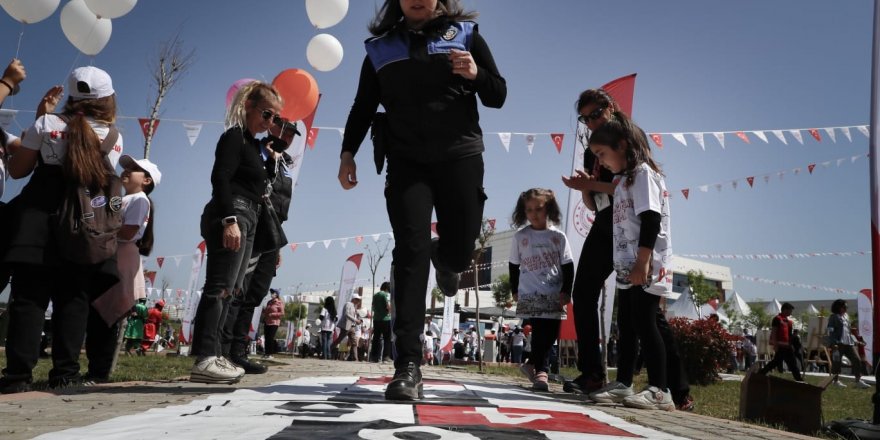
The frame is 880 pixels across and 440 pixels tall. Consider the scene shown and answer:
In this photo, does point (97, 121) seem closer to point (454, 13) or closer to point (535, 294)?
point (454, 13)

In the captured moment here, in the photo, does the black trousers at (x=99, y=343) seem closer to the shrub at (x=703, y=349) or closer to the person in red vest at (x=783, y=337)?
the shrub at (x=703, y=349)

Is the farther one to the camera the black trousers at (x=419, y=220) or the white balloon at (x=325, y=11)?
the white balloon at (x=325, y=11)

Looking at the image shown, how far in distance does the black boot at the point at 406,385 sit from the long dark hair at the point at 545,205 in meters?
2.68

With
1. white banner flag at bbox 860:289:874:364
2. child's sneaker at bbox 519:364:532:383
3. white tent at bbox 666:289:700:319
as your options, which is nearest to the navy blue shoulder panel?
child's sneaker at bbox 519:364:532:383

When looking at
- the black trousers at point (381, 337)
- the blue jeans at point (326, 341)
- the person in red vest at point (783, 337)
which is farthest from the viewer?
the blue jeans at point (326, 341)

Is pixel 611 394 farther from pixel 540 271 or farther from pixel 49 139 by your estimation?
pixel 49 139

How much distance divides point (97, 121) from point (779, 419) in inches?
166

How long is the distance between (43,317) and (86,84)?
1259mm

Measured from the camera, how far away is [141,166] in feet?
14.2

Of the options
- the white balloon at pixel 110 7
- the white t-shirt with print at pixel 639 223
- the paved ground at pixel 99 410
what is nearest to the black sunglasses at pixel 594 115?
the white t-shirt with print at pixel 639 223

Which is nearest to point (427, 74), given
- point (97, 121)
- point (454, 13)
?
point (454, 13)

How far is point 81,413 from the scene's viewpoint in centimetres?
198

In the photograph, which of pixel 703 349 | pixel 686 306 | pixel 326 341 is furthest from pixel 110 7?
pixel 686 306

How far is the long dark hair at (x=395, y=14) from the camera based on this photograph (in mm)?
3078
